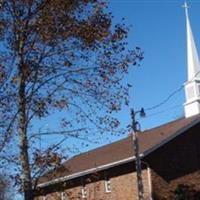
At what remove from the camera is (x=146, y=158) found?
35.7 meters

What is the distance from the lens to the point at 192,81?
40.5 m

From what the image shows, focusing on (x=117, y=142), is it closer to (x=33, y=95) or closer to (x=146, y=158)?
(x=146, y=158)

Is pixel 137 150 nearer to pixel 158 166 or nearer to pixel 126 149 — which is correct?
pixel 158 166

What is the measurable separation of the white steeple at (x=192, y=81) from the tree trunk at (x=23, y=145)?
1977 cm

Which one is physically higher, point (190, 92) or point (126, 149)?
point (190, 92)

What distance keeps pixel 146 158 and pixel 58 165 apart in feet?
47.5

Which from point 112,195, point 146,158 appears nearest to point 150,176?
point 146,158

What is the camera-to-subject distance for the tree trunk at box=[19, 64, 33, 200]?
21.7 m

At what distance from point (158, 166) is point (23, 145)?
15.5 meters

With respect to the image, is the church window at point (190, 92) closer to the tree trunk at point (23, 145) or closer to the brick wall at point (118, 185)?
the brick wall at point (118, 185)

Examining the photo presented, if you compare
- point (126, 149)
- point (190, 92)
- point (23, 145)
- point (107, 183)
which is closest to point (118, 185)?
point (107, 183)

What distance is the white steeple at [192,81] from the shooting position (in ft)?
132

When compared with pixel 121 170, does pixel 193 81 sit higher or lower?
higher

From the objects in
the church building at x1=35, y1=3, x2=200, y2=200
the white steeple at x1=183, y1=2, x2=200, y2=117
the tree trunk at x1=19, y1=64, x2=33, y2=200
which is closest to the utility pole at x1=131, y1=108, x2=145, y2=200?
the church building at x1=35, y1=3, x2=200, y2=200
